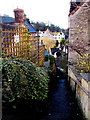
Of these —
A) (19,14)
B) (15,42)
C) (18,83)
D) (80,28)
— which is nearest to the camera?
(18,83)

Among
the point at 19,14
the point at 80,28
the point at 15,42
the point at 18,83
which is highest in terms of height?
the point at 19,14

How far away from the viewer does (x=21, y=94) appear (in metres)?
2.55

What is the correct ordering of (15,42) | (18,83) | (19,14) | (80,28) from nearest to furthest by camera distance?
(18,83)
(15,42)
(19,14)
(80,28)

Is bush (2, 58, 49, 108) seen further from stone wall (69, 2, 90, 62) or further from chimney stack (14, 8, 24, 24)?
stone wall (69, 2, 90, 62)

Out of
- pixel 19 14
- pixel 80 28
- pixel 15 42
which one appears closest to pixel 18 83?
pixel 15 42

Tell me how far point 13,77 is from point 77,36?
6.75 metres

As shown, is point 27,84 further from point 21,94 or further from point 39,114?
point 39,114

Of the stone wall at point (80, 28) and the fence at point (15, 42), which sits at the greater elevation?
the stone wall at point (80, 28)

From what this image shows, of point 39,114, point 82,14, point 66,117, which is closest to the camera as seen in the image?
point 39,114

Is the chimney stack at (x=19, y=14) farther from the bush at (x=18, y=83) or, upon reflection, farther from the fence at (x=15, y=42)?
the bush at (x=18, y=83)

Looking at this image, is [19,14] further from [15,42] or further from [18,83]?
[18,83]

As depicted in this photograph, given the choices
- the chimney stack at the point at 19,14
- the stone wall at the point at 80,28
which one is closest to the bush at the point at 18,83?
the chimney stack at the point at 19,14

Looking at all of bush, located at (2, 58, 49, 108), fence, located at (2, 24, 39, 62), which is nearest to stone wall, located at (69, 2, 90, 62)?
fence, located at (2, 24, 39, 62)

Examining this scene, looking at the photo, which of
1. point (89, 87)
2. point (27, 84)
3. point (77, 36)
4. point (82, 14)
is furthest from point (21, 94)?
point (77, 36)
